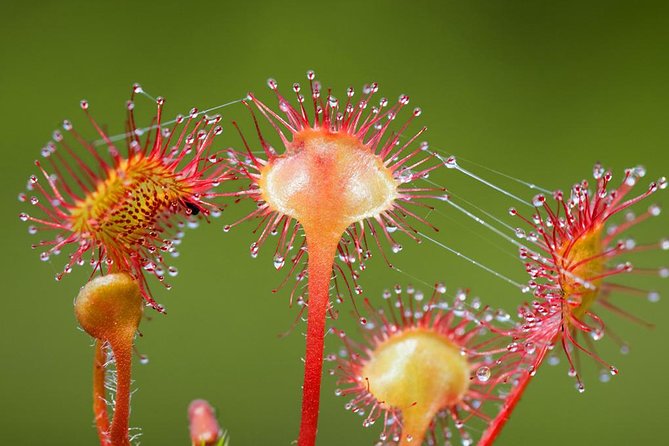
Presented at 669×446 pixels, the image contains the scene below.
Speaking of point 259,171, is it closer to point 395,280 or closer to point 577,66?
point 395,280

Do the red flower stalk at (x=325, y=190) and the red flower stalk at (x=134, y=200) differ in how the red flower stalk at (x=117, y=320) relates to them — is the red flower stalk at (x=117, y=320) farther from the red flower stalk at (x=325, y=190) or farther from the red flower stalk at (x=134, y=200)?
the red flower stalk at (x=325, y=190)

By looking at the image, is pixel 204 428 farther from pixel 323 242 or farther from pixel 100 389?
pixel 323 242

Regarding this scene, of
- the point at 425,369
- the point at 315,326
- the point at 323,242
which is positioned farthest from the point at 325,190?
the point at 425,369

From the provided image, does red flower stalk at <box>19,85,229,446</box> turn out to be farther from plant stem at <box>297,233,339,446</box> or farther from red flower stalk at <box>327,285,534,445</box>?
red flower stalk at <box>327,285,534,445</box>

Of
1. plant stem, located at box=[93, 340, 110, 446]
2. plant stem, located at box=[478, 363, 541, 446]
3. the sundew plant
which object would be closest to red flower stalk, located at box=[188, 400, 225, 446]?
the sundew plant

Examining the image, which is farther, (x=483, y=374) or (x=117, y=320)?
(x=483, y=374)

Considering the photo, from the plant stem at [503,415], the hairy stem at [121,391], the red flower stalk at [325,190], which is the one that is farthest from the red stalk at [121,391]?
the plant stem at [503,415]

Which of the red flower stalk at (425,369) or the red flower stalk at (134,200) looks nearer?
the red flower stalk at (134,200)
